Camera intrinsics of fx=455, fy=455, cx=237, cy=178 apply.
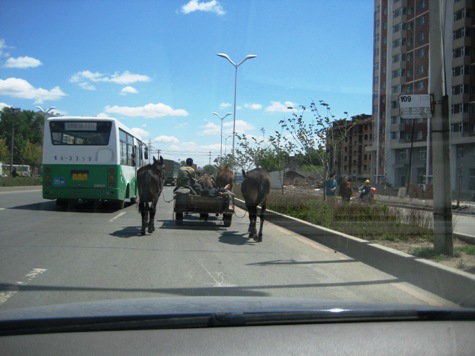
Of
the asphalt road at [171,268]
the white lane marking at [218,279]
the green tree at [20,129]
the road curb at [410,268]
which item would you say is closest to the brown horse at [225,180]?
the asphalt road at [171,268]

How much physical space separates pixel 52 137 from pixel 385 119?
2471 inches

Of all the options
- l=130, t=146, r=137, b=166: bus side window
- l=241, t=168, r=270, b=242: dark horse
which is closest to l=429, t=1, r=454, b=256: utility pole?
l=241, t=168, r=270, b=242: dark horse

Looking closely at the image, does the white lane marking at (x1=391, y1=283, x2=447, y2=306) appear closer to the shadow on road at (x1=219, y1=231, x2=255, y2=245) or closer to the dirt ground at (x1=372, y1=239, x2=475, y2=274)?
the dirt ground at (x1=372, y1=239, x2=475, y2=274)

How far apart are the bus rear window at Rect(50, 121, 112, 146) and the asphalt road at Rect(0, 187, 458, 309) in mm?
4781

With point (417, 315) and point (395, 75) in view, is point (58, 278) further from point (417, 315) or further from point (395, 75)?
point (395, 75)

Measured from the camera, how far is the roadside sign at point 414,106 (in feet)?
26.2

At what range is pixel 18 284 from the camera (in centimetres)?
624

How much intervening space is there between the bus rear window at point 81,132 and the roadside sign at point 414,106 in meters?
11.8

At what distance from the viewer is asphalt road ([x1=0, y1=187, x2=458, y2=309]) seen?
602cm

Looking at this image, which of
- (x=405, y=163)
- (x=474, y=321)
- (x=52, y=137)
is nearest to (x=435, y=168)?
(x=474, y=321)

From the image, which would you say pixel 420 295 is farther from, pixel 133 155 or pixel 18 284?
pixel 133 155

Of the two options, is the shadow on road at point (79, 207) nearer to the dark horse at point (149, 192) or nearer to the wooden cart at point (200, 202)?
the wooden cart at point (200, 202)

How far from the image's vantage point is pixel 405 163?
69.9 metres

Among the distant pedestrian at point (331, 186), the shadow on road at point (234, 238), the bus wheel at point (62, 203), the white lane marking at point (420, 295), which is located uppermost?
the distant pedestrian at point (331, 186)
